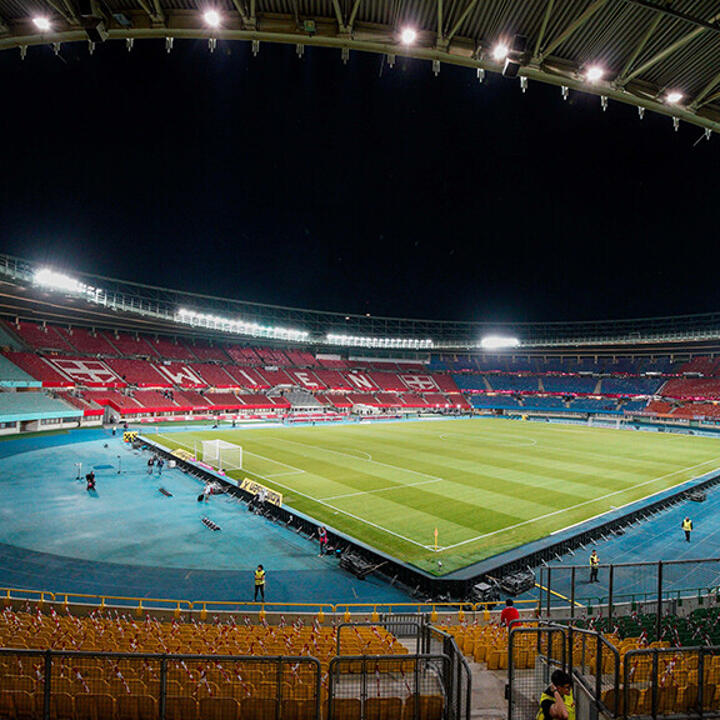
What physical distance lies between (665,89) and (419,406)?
8390cm

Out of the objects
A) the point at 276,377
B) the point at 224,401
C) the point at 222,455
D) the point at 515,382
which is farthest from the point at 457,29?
the point at 515,382

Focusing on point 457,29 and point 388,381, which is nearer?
point 457,29

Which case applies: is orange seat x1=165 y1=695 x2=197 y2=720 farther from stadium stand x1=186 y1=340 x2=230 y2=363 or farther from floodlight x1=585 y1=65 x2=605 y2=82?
stadium stand x1=186 y1=340 x2=230 y2=363

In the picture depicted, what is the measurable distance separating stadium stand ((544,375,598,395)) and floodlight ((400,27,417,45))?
96.3 m

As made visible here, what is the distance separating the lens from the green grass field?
20.6 m

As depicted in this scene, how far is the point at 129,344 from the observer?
70.7 m

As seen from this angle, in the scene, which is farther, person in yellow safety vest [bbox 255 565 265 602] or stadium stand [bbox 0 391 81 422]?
stadium stand [bbox 0 391 81 422]

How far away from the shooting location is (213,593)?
15211mm

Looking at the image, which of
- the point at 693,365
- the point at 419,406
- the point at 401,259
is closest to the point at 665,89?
the point at 401,259

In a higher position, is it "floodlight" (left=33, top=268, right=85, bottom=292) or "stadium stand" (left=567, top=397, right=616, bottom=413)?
"floodlight" (left=33, top=268, right=85, bottom=292)

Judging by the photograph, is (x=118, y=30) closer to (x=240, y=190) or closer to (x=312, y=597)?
(x=312, y=597)

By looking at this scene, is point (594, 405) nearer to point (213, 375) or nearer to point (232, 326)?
point (232, 326)

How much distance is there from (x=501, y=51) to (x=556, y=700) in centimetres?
843

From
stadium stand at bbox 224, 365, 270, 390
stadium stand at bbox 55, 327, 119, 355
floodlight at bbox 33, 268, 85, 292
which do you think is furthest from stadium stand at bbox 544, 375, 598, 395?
floodlight at bbox 33, 268, 85, 292
